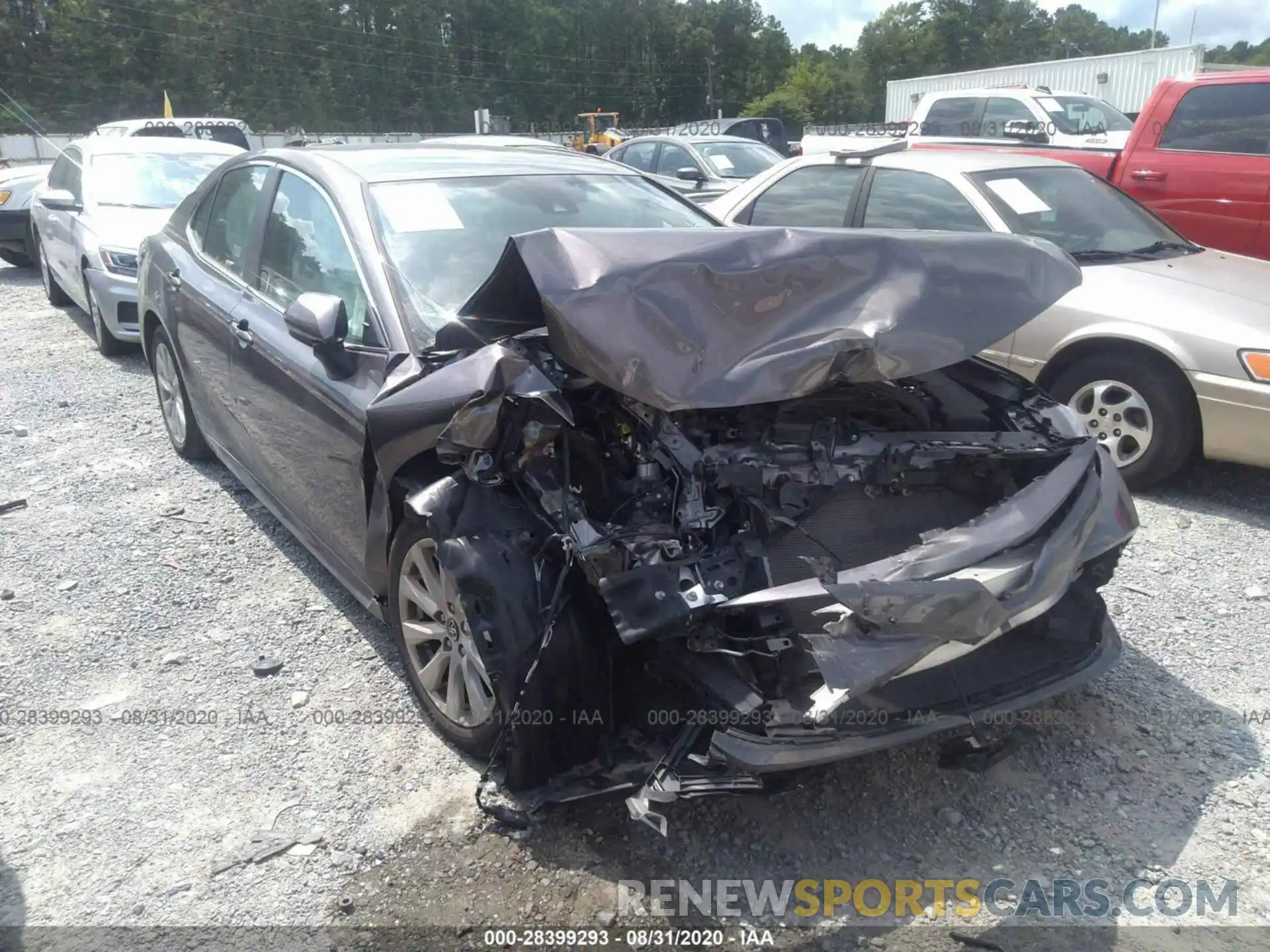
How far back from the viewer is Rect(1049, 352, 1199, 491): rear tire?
15.6 ft

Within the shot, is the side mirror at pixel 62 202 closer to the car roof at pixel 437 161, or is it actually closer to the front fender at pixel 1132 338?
the car roof at pixel 437 161

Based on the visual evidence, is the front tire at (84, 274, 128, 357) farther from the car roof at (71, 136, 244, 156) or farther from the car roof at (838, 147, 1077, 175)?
the car roof at (838, 147, 1077, 175)

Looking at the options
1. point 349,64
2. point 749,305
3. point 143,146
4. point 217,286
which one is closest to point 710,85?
point 349,64

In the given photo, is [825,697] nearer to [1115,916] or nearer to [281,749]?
[1115,916]

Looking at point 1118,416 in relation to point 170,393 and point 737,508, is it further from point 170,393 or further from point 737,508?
point 170,393

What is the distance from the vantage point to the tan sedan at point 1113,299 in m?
4.62

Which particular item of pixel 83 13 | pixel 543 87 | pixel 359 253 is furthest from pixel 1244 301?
pixel 543 87

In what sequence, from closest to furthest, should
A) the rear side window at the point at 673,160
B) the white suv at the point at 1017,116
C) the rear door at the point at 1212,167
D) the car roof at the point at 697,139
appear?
the rear door at the point at 1212,167
the white suv at the point at 1017,116
the rear side window at the point at 673,160
the car roof at the point at 697,139

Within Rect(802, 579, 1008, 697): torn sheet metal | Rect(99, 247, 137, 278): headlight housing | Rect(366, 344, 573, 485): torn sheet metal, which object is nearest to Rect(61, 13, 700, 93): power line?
Rect(99, 247, 137, 278): headlight housing

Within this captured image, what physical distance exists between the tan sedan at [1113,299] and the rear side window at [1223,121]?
1.78 metres

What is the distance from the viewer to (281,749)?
10.4 feet

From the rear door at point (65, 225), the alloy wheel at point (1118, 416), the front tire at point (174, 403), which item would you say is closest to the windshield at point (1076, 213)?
the alloy wheel at point (1118, 416)

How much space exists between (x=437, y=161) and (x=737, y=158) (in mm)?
9831

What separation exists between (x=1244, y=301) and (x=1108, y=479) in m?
2.59
